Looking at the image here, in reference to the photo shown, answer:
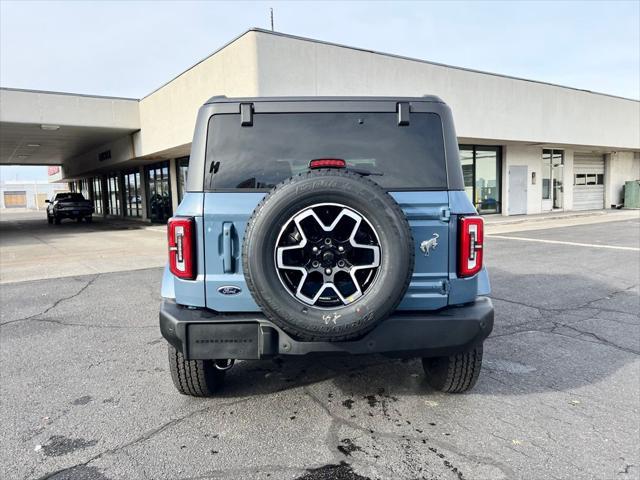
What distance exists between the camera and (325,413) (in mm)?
3145

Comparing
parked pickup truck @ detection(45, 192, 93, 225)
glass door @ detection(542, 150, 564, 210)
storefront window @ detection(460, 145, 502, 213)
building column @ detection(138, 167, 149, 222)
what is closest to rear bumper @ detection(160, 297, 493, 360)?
storefront window @ detection(460, 145, 502, 213)

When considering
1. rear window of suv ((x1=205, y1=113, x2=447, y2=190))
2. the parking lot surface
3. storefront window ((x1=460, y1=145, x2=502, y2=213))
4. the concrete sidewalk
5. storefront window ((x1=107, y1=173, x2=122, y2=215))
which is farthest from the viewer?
storefront window ((x1=107, y1=173, x2=122, y2=215))

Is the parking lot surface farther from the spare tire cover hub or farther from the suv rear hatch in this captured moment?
the spare tire cover hub


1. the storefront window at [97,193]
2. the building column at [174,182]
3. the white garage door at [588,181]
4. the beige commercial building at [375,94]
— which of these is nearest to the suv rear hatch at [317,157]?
the beige commercial building at [375,94]

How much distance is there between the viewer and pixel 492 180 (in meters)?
21.6

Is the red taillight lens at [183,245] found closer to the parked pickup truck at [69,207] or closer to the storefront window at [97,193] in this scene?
the parked pickup truck at [69,207]

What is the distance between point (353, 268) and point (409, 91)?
48.4ft

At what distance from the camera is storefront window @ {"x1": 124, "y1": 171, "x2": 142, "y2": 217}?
2909 cm

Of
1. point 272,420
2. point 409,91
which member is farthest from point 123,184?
point 272,420

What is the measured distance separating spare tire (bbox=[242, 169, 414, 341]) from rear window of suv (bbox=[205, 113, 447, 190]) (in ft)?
1.29

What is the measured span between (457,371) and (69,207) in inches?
1114

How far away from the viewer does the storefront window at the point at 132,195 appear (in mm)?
29094

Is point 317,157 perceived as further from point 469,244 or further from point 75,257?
point 75,257

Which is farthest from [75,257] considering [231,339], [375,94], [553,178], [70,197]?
[553,178]
